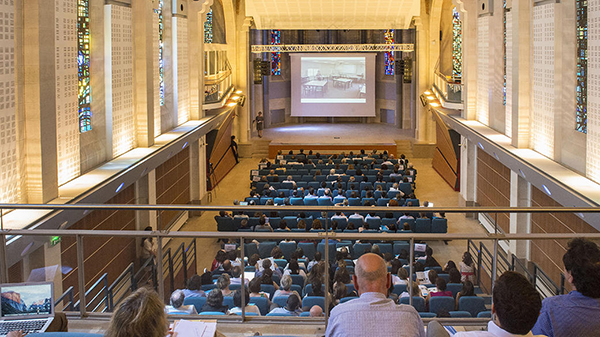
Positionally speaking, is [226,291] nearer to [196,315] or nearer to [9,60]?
[196,315]

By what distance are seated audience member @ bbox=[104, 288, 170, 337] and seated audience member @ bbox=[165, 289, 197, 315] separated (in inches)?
92.2

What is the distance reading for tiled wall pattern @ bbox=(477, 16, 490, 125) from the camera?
17094 millimetres

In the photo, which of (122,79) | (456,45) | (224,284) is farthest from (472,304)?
(456,45)

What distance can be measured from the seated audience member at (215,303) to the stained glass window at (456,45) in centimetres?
1957

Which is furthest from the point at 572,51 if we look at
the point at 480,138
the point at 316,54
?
the point at 316,54

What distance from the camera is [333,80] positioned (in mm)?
31406

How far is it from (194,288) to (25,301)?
4.52ft

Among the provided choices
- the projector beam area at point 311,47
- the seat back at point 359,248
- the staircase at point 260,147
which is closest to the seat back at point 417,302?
the seat back at point 359,248

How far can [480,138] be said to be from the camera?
49.6 feet

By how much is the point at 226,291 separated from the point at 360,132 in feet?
76.8

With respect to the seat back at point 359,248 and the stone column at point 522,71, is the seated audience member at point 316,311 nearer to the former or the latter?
the seat back at point 359,248

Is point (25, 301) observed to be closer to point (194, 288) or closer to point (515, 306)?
point (194, 288)

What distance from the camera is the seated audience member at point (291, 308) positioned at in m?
5.48

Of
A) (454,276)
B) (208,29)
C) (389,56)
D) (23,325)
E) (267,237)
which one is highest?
(208,29)
